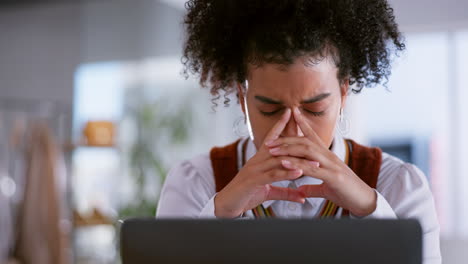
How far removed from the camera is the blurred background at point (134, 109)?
5.14m

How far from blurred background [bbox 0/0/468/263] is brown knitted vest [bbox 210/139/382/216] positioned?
309 cm

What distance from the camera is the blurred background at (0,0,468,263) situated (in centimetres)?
514

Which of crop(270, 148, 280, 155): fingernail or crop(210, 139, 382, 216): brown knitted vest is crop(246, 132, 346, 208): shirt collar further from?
crop(270, 148, 280, 155): fingernail

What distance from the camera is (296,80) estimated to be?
1.24 metres

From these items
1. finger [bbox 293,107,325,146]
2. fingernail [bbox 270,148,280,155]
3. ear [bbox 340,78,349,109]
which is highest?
ear [bbox 340,78,349,109]

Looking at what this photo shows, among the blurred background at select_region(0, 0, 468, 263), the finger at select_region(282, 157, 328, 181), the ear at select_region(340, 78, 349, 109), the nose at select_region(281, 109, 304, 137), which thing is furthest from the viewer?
the blurred background at select_region(0, 0, 468, 263)

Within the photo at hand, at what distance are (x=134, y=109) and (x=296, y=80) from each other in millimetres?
4932

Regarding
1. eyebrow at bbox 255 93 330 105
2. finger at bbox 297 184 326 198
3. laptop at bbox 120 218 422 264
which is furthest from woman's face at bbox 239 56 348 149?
laptop at bbox 120 218 422 264

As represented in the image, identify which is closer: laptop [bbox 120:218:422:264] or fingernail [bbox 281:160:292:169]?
laptop [bbox 120:218:422:264]

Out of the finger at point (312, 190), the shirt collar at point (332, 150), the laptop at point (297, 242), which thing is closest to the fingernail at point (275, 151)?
the finger at point (312, 190)

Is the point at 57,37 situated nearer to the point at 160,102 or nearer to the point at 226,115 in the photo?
the point at 160,102

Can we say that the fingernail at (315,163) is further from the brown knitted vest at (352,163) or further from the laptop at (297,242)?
the laptop at (297,242)

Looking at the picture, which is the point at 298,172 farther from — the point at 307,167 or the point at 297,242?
the point at 297,242

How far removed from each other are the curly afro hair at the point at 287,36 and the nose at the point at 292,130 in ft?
0.42
